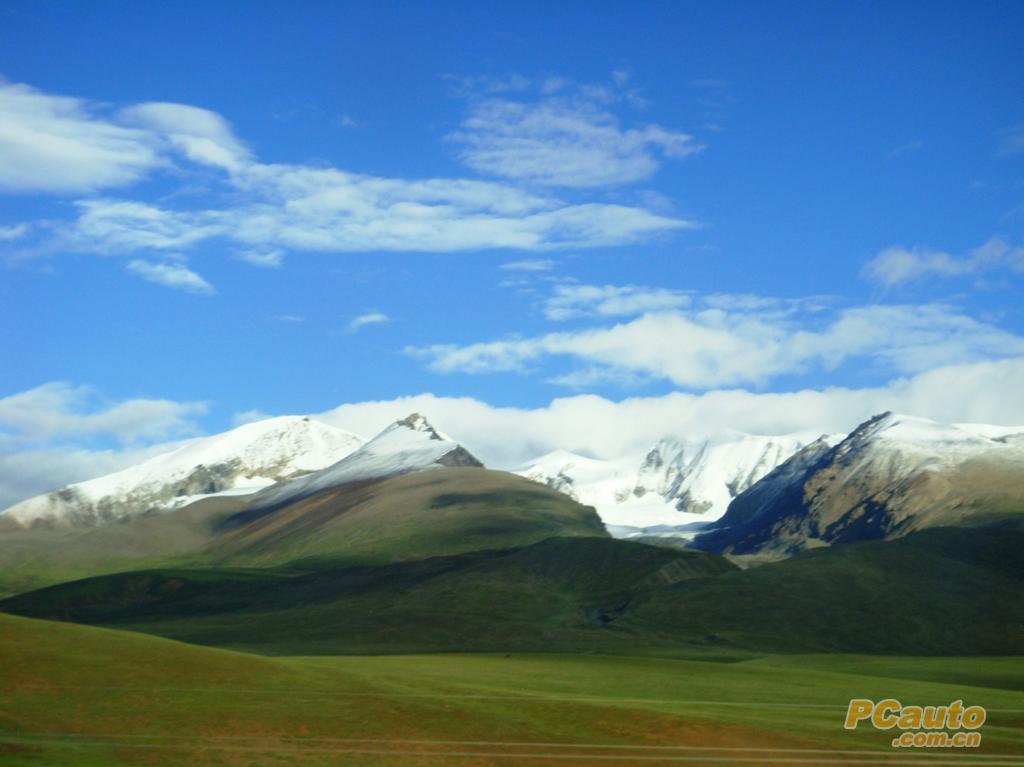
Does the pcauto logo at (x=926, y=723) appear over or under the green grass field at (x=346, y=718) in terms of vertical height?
under

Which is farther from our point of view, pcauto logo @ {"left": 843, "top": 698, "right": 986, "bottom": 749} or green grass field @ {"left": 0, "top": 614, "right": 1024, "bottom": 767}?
pcauto logo @ {"left": 843, "top": 698, "right": 986, "bottom": 749}

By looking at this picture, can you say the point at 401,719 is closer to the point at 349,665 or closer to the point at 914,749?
the point at 914,749

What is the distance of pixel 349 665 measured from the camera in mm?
137250

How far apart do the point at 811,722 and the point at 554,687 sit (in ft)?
108

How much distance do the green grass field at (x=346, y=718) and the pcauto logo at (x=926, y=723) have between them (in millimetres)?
1277

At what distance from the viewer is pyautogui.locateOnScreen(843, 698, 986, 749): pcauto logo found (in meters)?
83.7

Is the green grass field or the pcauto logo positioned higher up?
the green grass field

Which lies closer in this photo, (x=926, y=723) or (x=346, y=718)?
(x=346, y=718)

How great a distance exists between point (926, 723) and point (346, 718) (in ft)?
136

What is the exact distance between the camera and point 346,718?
85.1 meters

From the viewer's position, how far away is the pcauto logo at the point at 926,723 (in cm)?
8369

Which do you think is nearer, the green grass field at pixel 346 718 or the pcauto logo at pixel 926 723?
the green grass field at pixel 346 718

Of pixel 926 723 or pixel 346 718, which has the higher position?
pixel 346 718

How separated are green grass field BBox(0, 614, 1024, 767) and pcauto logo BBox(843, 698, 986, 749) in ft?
4.19
